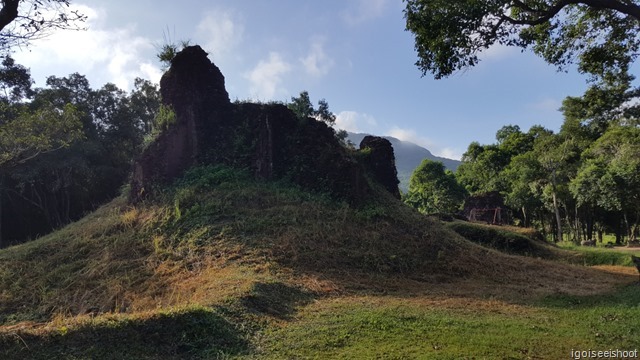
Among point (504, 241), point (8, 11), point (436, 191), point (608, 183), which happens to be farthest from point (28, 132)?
point (436, 191)

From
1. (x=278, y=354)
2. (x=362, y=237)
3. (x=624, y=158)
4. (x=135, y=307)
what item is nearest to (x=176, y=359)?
(x=278, y=354)

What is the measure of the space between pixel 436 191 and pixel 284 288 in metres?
38.3

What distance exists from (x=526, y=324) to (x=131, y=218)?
1280cm

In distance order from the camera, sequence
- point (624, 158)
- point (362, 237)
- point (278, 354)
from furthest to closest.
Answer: point (624, 158) < point (362, 237) < point (278, 354)

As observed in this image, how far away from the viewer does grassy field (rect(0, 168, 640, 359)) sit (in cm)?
582

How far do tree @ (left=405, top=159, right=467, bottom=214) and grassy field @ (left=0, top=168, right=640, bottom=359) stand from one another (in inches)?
974

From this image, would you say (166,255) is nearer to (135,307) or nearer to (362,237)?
(135,307)

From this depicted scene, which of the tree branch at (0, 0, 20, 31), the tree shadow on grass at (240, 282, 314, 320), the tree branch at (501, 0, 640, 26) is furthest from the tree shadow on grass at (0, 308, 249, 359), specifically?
the tree branch at (501, 0, 640, 26)

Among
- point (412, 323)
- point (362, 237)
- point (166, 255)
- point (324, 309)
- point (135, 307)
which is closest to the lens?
point (412, 323)

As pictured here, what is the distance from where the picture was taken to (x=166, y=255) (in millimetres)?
12438

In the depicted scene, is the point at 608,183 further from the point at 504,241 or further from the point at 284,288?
the point at 284,288

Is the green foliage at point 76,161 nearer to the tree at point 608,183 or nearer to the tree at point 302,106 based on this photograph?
the tree at point 302,106

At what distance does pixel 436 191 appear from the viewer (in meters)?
45.3

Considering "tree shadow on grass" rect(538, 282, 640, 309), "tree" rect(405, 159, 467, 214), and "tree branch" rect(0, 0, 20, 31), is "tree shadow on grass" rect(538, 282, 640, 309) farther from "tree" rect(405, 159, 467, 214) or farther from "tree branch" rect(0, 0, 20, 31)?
"tree" rect(405, 159, 467, 214)
